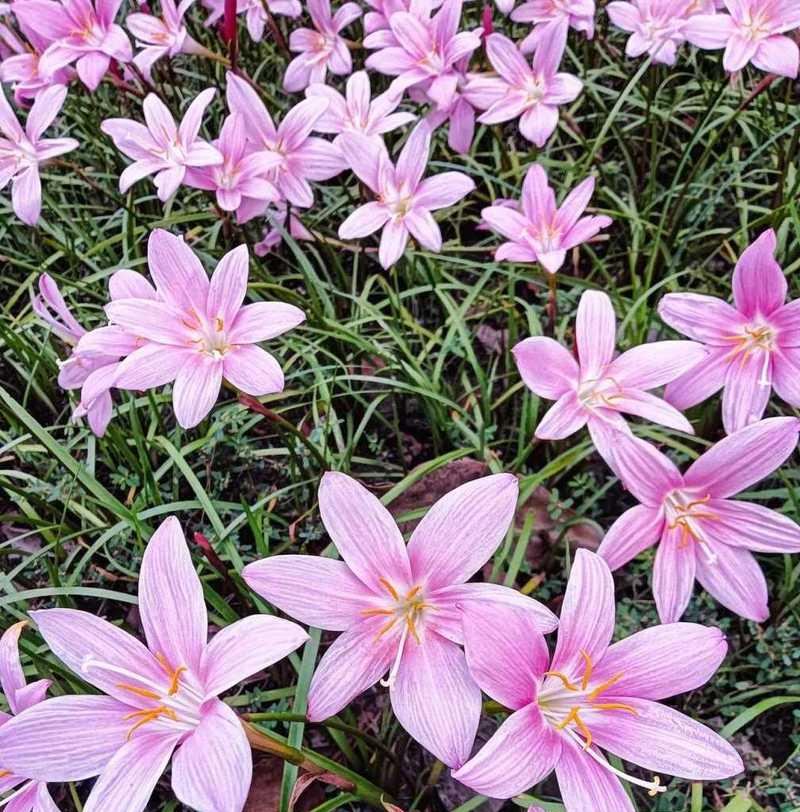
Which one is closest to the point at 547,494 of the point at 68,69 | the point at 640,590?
the point at 640,590

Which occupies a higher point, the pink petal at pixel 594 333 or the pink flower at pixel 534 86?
the pink flower at pixel 534 86

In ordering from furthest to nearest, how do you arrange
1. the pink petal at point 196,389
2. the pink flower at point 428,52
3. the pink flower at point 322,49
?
the pink flower at point 322,49 < the pink flower at point 428,52 < the pink petal at point 196,389

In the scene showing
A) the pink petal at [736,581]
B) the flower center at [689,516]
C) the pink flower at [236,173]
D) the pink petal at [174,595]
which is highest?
the pink flower at [236,173]

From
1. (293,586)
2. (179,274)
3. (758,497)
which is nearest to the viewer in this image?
(293,586)

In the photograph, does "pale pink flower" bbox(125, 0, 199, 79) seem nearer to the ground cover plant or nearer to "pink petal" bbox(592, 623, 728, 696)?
the ground cover plant

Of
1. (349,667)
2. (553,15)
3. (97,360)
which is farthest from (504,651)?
(553,15)

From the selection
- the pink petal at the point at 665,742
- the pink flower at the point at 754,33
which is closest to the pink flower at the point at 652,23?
the pink flower at the point at 754,33

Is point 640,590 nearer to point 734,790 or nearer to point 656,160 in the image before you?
point 734,790

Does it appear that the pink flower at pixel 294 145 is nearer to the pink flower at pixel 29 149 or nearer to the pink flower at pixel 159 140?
the pink flower at pixel 159 140
